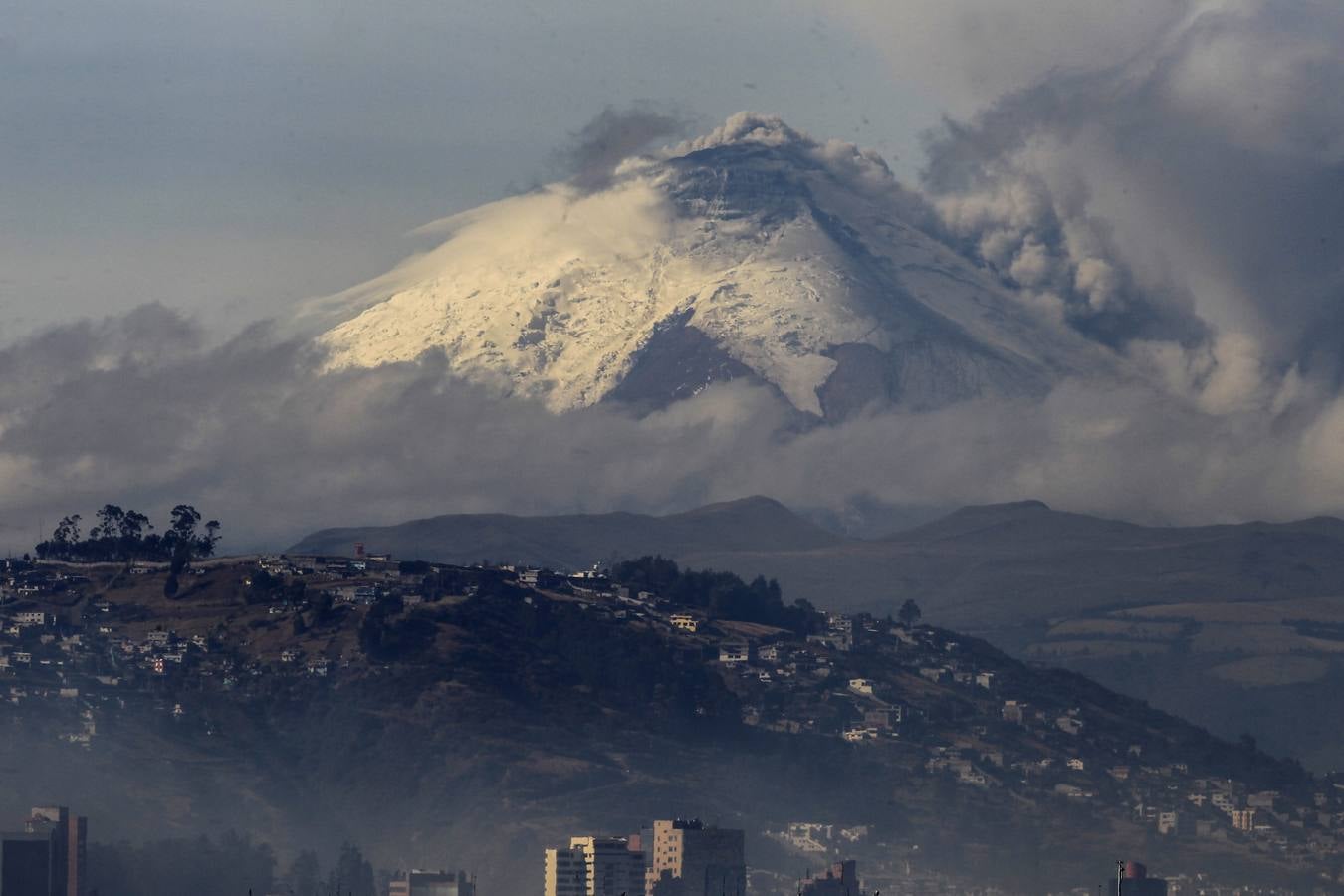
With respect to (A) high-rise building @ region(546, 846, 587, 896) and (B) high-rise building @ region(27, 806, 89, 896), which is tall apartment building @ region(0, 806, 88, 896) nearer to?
(B) high-rise building @ region(27, 806, 89, 896)

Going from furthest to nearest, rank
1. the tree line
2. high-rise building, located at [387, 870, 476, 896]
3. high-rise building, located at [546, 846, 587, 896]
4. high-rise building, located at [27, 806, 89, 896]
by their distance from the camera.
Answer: high-rise building, located at [546, 846, 587, 896], high-rise building, located at [387, 870, 476, 896], the tree line, high-rise building, located at [27, 806, 89, 896]

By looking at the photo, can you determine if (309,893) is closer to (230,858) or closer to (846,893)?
(230,858)

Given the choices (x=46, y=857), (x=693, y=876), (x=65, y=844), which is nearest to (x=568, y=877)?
(x=693, y=876)

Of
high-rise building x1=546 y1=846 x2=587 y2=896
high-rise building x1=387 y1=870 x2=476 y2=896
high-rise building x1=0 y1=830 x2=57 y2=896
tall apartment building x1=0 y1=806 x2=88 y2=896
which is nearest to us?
high-rise building x1=0 y1=830 x2=57 y2=896

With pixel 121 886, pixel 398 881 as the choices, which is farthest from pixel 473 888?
pixel 121 886

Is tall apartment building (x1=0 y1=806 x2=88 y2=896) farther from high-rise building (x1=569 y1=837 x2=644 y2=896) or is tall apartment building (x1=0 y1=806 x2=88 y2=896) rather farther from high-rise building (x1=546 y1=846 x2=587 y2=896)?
high-rise building (x1=569 y1=837 x2=644 y2=896)

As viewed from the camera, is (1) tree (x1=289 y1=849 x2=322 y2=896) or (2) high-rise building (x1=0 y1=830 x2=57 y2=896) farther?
(1) tree (x1=289 y1=849 x2=322 y2=896)

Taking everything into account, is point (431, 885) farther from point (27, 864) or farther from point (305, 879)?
point (27, 864)

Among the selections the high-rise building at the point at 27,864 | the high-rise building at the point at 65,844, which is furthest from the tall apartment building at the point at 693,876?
the high-rise building at the point at 27,864

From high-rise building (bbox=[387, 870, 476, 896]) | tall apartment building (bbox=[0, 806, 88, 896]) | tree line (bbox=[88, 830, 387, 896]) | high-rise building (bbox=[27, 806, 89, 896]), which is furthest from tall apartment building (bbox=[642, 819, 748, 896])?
tall apartment building (bbox=[0, 806, 88, 896])
